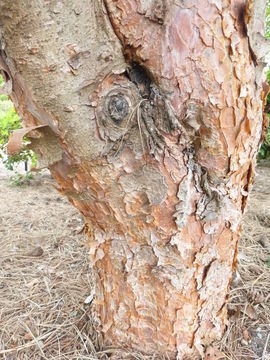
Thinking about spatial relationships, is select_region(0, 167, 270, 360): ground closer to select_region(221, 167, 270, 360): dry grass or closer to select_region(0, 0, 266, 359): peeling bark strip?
select_region(221, 167, 270, 360): dry grass

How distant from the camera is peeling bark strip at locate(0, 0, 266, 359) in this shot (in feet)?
2.21

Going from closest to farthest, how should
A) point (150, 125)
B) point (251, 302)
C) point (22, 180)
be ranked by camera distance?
1. point (150, 125)
2. point (251, 302)
3. point (22, 180)

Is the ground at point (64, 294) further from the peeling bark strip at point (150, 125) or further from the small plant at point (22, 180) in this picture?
the small plant at point (22, 180)

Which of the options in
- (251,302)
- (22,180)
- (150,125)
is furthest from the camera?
(22,180)

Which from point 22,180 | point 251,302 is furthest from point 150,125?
point 22,180

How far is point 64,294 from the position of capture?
1.33m

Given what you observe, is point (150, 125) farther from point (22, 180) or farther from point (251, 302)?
point (22, 180)

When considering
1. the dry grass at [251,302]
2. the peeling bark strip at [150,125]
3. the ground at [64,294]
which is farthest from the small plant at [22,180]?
the peeling bark strip at [150,125]

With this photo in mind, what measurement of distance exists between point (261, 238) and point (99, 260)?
47.6 inches

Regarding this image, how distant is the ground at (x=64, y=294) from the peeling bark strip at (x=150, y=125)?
196mm

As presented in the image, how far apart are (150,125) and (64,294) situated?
971 millimetres

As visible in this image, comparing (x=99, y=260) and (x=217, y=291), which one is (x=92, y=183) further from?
(x=217, y=291)

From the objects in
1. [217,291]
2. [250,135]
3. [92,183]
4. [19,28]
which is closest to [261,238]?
[217,291]

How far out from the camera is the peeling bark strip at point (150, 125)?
0.67 metres
